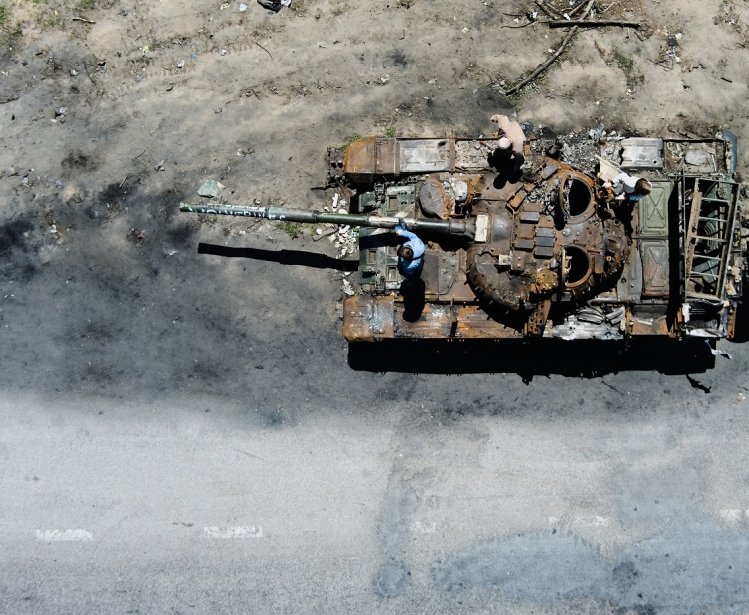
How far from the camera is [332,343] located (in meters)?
12.3

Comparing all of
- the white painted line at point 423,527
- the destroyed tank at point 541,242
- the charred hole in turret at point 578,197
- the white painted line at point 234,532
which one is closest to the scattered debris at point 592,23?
the destroyed tank at point 541,242

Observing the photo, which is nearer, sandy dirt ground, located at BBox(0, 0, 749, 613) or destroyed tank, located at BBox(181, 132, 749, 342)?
destroyed tank, located at BBox(181, 132, 749, 342)

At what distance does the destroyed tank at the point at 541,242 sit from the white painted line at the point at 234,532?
4.55 meters

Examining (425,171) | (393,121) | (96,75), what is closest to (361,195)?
(425,171)

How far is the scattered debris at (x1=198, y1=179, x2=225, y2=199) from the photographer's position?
12562 millimetres

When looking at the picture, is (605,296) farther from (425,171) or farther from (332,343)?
(332,343)

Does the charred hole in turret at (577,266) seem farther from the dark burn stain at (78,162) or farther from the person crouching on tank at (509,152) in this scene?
the dark burn stain at (78,162)

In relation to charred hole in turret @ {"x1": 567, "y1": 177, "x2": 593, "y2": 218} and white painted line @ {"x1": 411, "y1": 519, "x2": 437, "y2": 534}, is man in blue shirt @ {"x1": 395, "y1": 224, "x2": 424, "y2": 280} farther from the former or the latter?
white painted line @ {"x1": 411, "y1": 519, "x2": 437, "y2": 534}

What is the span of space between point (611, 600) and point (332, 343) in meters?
7.54

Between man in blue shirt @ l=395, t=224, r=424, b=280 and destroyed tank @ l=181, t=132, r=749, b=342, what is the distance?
0.53 feet

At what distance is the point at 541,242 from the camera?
10.5 metres

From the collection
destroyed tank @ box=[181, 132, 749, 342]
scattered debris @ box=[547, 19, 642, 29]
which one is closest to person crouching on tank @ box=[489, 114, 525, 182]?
destroyed tank @ box=[181, 132, 749, 342]

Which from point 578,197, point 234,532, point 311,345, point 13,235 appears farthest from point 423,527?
point 13,235

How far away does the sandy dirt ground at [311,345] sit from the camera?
11797 mm
